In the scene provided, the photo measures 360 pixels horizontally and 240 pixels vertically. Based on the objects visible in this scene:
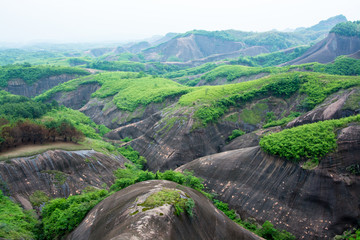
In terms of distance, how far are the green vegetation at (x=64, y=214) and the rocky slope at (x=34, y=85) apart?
68858mm

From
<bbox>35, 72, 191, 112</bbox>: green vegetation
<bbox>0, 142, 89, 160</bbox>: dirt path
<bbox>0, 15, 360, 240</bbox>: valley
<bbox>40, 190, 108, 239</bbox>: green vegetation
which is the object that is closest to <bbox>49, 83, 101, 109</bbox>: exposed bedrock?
<bbox>35, 72, 191, 112</bbox>: green vegetation

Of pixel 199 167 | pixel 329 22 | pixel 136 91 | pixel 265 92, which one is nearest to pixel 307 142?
pixel 199 167

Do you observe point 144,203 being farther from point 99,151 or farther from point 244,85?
point 244,85

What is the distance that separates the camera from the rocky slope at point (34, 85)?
76312 millimetres

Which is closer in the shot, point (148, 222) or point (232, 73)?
point (148, 222)

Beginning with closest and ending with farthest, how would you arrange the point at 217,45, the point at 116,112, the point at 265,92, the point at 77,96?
1. the point at 265,92
2. the point at 116,112
3. the point at 77,96
4. the point at 217,45

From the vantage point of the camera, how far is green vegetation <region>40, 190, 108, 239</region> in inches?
724

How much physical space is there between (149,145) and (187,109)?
29.8 ft

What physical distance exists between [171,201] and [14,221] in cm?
1212

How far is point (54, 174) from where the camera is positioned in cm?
2598

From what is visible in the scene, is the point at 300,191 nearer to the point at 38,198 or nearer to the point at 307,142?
the point at 307,142

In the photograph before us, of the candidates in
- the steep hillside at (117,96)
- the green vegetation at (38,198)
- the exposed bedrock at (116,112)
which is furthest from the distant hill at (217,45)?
the green vegetation at (38,198)

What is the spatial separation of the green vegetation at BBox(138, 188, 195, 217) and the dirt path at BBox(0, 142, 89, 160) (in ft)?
57.1

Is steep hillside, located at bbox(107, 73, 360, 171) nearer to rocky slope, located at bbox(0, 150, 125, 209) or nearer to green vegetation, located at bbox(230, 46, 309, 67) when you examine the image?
rocky slope, located at bbox(0, 150, 125, 209)
